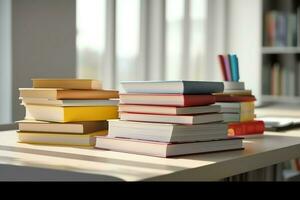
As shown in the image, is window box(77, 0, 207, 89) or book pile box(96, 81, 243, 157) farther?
window box(77, 0, 207, 89)

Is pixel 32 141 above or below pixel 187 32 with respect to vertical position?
below

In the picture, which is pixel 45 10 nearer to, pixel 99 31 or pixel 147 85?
pixel 99 31

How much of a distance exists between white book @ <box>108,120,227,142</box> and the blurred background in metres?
1.08

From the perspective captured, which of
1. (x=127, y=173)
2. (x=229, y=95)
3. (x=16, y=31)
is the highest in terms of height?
(x=16, y=31)

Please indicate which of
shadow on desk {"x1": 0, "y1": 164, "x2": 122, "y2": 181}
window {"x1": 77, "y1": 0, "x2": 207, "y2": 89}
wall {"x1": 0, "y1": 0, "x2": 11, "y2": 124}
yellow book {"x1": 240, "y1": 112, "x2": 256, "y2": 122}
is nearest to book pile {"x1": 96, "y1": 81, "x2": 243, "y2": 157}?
shadow on desk {"x1": 0, "y1": 164, "x2": 122, "y2": 181}

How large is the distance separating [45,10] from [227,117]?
1.10 metres

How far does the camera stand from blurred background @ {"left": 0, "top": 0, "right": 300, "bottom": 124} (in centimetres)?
229

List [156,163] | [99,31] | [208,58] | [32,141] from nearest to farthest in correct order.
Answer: [156,163] < [32,141] < [99,31] < [208,58]

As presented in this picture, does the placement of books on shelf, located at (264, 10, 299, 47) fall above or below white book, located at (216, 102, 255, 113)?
above

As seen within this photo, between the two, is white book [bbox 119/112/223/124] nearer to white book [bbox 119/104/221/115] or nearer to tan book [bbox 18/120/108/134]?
white book [bbox 119/104/221/115]

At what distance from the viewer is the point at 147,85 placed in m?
1.30

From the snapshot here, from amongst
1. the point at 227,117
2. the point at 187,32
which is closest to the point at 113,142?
the point at 227,117

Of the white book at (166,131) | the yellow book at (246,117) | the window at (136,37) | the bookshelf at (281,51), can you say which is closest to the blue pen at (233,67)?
the yellow book at (246,117)

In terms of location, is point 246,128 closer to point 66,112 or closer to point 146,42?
point 66,112
